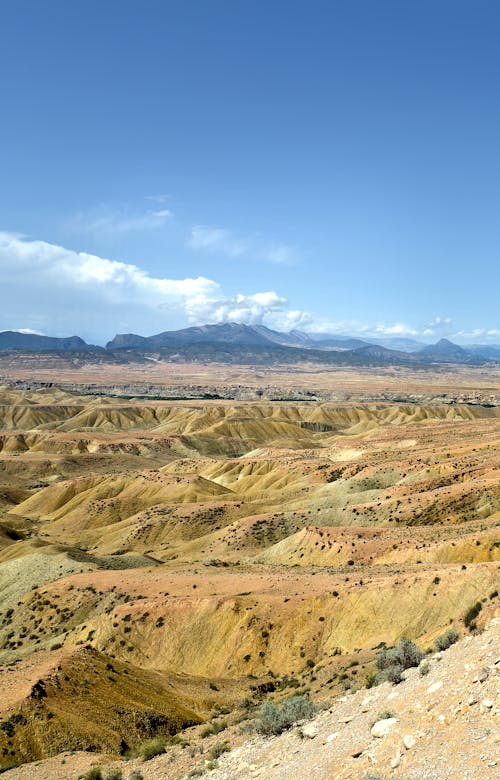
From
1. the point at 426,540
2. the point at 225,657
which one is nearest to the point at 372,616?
the point at 225,657

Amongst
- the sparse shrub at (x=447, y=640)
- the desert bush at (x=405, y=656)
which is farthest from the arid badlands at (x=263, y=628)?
the desert bush at (x=405, y=656)

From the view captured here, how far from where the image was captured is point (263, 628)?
34219 mm

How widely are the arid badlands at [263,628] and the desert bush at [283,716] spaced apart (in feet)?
0.52

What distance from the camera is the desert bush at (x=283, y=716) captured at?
56.1ft

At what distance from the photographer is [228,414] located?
7849 inches

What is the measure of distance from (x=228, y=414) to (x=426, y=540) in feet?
511

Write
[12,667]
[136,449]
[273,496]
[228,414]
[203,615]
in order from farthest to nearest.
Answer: [228,414] < [136,449] < [273,496] < [203,615] < [12,667]

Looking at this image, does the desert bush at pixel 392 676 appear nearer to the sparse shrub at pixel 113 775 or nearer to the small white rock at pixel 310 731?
the small white rock at pixel 310 731

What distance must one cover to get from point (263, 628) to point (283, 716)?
1748cm

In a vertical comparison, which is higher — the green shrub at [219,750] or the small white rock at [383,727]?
the small white rock at [383,727]

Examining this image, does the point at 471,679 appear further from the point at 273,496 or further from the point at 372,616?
the point at 273,496

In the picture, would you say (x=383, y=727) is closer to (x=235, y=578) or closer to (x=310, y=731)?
(x=310, y=731)

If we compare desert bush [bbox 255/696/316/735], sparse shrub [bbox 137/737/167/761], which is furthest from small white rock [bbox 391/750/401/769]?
sparse shrub [bbox 137/737/167/761]

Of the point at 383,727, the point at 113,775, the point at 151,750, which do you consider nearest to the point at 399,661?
the point at 383,727
